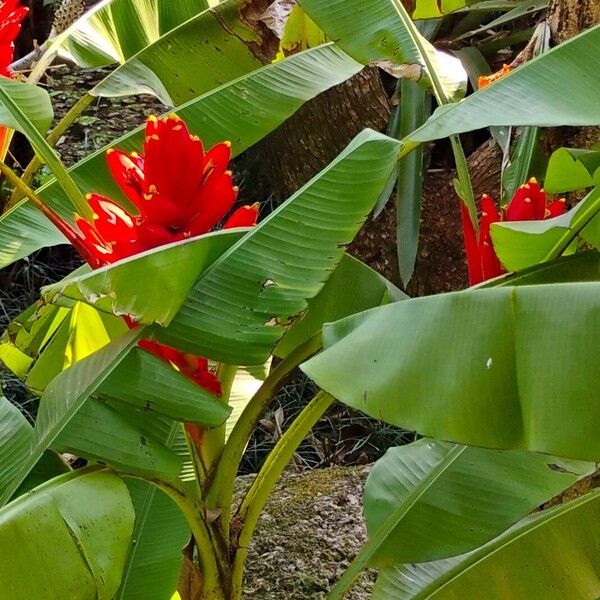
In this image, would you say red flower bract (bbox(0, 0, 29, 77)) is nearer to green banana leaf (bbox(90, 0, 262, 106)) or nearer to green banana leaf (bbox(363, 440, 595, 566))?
green banana leaf (bbox(90, 0, 262, 106))

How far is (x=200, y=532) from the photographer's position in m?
0.61

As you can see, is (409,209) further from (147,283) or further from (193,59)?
(147,283)

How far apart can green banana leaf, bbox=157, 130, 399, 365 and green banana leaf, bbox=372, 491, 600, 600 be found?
0.88ft

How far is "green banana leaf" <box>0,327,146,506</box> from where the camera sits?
0.50 metres

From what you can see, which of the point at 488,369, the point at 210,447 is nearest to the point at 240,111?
the point at 210,447

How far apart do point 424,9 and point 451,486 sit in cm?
63

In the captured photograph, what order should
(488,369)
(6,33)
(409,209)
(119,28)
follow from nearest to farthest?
1. (488,369)
2. (6,33)
3. (119,28)
4. (409,209)

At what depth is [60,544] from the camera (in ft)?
1.49

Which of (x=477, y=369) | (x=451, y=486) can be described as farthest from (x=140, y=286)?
(x=451, y=486)

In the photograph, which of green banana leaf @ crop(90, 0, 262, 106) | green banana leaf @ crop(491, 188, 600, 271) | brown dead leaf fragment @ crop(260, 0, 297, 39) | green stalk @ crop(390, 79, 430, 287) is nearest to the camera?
green banana leaf @ crop(491, 188, 600, 271)

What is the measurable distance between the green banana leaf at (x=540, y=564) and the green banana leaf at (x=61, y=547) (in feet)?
0.97

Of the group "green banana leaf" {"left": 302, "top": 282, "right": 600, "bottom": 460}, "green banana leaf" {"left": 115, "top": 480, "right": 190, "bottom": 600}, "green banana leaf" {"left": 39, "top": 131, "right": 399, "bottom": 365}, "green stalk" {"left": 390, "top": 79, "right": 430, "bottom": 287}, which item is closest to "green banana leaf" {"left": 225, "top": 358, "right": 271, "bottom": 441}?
"green banana leaf" {"left": 115, "top": 480, "right": 190, "bottom": 600}

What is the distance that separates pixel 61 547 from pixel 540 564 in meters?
0.38

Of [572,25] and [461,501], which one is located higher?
[572,25]
